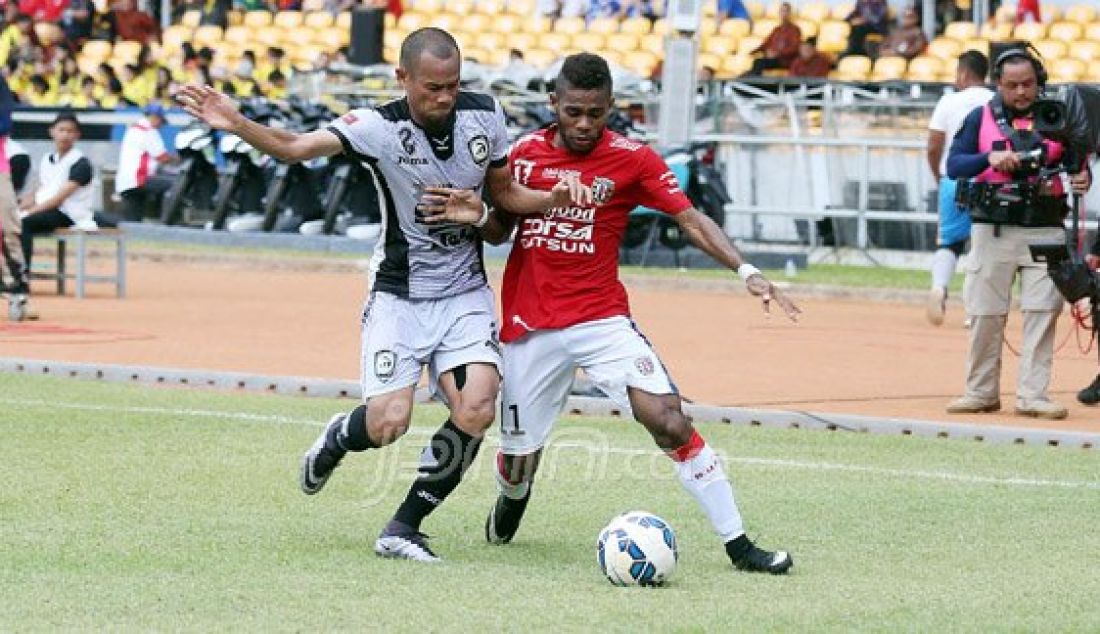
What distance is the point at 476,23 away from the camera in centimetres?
3947

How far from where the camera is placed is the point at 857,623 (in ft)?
25.5

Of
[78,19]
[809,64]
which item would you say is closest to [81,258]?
[809,64]

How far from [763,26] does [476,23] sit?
5.27 meters

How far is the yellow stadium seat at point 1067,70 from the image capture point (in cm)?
3194

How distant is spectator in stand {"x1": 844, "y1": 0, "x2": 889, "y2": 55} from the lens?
1363 inches

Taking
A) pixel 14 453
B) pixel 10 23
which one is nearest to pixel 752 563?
pixel 14 453

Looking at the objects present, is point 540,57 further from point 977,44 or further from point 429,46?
point 429,46

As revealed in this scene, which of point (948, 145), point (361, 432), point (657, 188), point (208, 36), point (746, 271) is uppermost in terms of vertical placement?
point (208, 36)

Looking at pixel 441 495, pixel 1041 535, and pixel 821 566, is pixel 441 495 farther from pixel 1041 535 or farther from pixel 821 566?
pixel 1041 535

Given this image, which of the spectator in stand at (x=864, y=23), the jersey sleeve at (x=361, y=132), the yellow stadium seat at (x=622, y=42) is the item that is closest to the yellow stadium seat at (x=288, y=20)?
the yellow stadium seat at (x=622, y=42)

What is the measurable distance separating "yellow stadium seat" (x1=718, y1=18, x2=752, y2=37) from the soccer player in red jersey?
89.3 feet

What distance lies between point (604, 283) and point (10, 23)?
34.6m

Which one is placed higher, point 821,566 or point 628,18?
point 628,18

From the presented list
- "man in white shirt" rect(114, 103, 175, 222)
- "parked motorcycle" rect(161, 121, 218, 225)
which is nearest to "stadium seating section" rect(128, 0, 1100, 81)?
"parked motorcycle" rect(161, 121, 218, 225)
